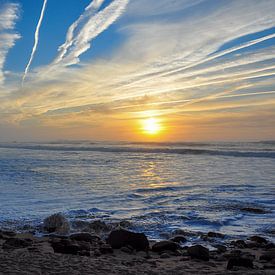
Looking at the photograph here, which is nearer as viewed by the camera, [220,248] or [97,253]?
[97,253]

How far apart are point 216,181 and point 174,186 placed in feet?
8.01

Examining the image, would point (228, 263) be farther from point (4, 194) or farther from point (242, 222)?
point (4, 194)

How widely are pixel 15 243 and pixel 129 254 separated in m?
2.15

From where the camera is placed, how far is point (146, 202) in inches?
451

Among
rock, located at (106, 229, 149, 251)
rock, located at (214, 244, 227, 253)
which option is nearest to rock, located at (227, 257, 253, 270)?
rock, located at (214, 244, 227, 253)

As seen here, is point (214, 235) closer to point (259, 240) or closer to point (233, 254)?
point (259, 240)

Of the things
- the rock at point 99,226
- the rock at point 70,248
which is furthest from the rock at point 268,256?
the rock at point 99,226

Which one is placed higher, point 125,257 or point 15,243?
point 15,243

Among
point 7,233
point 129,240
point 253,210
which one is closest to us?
point 129,240

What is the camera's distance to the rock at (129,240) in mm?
6711

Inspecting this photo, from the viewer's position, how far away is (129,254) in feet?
21.0

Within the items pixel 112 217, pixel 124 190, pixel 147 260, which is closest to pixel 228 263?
pixel 147 260

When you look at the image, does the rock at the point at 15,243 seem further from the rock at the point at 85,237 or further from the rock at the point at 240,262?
the rock at the point at 240,262

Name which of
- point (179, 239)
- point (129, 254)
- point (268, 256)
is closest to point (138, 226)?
point (179, 239)
